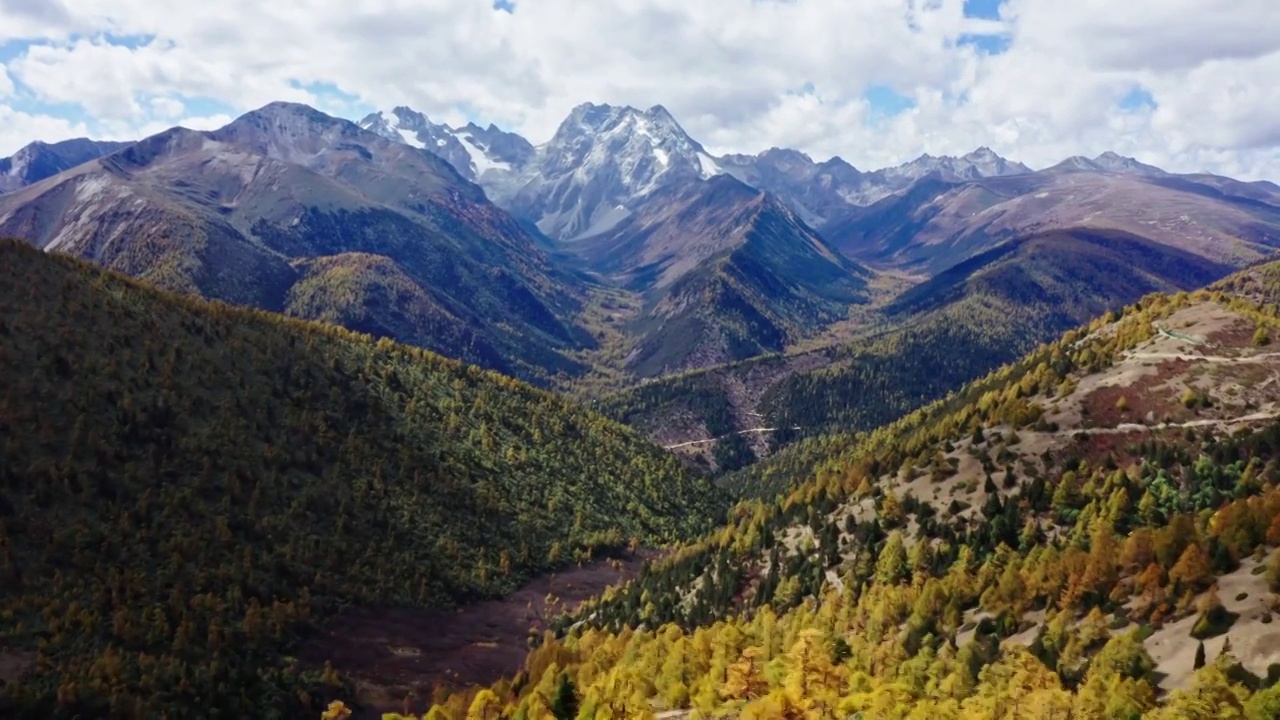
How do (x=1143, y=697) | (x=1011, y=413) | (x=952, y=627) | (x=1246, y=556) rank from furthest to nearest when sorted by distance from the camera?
(x=1011, y=413) < (x=952, y=627) < (x=1246, y=556) < (x=1143, y=697)

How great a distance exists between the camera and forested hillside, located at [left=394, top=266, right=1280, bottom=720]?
83062mm

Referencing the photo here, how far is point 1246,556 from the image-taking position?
332ft

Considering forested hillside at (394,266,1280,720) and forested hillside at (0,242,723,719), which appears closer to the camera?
forested hillside at (394,266,1280,720)

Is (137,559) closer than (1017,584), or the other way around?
(1017,584)

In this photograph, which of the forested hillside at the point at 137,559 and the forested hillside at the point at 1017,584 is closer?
the forested hillside at the point at 1017,584

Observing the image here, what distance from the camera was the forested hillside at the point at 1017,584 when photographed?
83062 millimetres

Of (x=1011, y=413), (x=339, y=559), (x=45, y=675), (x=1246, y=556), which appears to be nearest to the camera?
(x=1246, y=556)

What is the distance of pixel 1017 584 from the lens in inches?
4596

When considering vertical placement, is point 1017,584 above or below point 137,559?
above

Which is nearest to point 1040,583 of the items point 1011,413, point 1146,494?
point 1146,494

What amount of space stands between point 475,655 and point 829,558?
8181 cm

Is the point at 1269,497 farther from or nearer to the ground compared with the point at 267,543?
farther from the ground

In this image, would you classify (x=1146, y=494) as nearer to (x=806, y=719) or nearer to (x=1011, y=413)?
(x=1011, y=413)

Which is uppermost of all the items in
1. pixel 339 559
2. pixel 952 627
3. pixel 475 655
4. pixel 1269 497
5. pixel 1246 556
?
pixel 1269 497
